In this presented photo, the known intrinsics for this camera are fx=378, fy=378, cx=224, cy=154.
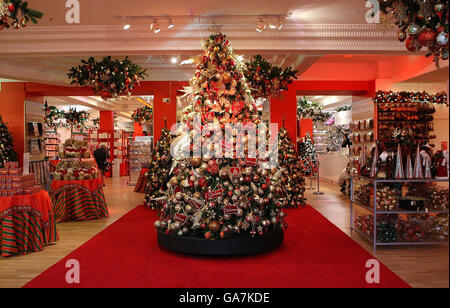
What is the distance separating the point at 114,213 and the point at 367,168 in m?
5.04

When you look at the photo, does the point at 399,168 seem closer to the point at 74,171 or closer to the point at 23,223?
the point at 23,223

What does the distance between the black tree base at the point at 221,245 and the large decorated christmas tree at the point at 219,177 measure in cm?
8

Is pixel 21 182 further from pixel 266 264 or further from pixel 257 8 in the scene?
pixel 257 8

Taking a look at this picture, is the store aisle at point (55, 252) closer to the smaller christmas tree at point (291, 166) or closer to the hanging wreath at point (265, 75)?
the smaller christmas tree at point (291, 166)

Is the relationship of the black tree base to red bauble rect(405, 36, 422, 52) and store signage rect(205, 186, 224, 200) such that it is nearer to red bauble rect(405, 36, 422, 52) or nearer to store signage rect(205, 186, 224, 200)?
store signage rect(205, 186, 224, 200)

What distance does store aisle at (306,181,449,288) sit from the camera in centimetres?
156

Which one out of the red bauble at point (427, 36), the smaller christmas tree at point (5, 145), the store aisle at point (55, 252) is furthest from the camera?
the smaller christmas tree at point (5, 145)

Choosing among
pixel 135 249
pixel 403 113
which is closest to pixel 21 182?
pixel 135 249

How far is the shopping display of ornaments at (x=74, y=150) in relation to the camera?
23.5 ft

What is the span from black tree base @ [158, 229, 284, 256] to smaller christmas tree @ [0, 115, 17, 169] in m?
7.60

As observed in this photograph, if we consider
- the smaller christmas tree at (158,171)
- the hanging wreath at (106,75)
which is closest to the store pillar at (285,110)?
the smaller christmas tree at (158,171)

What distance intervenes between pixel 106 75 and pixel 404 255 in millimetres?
5812
